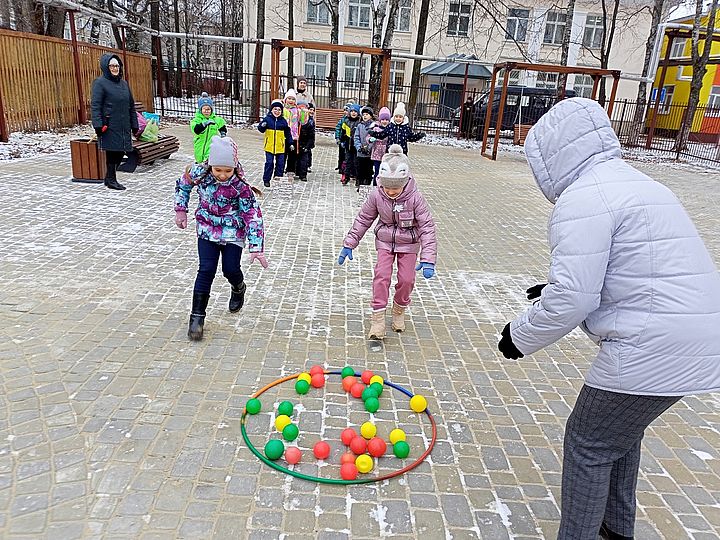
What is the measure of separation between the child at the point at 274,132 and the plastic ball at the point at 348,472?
7.95 m

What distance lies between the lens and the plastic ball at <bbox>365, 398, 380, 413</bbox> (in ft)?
12.0

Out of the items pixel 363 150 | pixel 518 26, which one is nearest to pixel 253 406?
pixel 363 150

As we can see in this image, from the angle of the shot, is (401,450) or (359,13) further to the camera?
(359,13)

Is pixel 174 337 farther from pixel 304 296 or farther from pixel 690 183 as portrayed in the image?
pixel 690 183

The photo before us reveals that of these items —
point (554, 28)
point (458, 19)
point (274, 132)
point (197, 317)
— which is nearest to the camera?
point (197, 317)

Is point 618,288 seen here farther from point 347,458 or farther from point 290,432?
point 290,432

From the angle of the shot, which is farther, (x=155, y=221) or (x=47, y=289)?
(x=155, y=221)

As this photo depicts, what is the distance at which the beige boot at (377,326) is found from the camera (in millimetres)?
4754

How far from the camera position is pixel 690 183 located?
16.0m

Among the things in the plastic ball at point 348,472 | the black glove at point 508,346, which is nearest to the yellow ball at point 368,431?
the plastic ball at point 348,472

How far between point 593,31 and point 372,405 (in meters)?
40.0

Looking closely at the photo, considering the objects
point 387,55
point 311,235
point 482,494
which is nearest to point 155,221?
point 311,235

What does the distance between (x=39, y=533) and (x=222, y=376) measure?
1.60m

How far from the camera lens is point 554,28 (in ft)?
120
